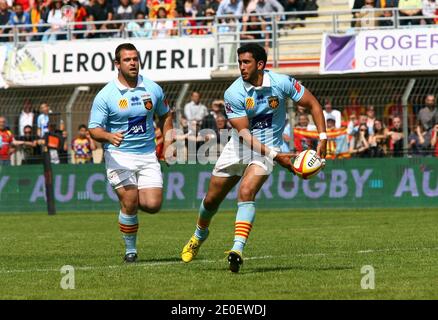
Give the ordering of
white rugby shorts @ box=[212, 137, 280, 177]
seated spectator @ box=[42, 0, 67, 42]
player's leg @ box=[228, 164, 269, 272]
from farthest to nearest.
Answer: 1. seated spectator @ box=[42, 0, 67, 42]
2. white rugby shorts @ box=[212, 137, 280, 177]
3. player's leg @ box=[228, 164, 269, 272]

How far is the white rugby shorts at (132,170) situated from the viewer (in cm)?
1306

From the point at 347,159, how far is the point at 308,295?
1601cm

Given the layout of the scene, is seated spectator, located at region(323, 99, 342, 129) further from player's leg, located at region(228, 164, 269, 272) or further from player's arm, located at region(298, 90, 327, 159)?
player's leg, located at region(228, 164, 269, 272)

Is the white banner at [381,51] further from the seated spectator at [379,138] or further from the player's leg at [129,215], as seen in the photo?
the player's leg at [129,215]

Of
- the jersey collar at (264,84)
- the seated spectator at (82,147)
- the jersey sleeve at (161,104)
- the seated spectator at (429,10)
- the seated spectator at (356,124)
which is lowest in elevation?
the seated spectator at (82,147)

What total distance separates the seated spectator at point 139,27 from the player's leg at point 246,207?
1688 cm

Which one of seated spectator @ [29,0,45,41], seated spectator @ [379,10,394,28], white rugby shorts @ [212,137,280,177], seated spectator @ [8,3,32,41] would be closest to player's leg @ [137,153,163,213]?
white rugby shorts @ [212,137,280,177]

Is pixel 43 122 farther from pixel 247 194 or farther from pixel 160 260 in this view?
pixel 247 194

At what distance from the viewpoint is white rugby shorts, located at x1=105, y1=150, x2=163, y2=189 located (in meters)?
13.1

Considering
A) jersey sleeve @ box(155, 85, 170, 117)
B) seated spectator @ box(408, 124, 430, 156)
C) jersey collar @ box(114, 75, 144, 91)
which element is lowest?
seated spectator @ box(408, 124, 430, 156)

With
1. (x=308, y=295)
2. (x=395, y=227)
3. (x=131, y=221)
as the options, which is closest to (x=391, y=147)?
(x=395, y=227)

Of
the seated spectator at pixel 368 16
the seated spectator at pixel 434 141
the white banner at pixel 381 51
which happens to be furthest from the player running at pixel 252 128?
the seated spectator at pixel 368 16

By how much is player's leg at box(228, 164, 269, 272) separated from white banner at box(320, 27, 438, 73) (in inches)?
548
